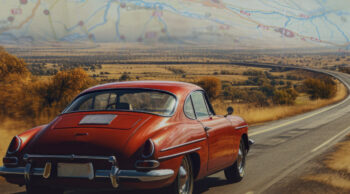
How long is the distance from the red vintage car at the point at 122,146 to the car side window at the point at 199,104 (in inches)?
2.8

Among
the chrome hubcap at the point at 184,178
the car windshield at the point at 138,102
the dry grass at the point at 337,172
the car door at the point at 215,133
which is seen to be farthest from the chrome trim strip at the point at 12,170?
the dry grass at the point at 337,172

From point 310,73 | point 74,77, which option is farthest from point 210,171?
point 310,73

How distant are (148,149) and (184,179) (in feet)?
2.75

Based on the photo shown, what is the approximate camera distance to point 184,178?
632cm

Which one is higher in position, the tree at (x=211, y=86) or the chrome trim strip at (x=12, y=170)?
the chrome trim strip at (x=12, y=170)

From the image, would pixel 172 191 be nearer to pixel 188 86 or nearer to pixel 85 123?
pixel 85 123

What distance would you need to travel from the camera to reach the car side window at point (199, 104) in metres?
7.43

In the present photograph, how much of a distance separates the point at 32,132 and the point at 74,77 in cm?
1355

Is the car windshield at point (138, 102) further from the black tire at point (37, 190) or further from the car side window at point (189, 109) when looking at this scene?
the black tire at point (37, 190)

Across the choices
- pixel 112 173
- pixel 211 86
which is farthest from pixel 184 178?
pixel 211 86

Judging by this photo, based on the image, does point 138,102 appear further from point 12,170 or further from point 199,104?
point 12,170

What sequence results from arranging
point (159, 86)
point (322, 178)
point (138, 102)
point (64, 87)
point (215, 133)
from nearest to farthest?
point (159, 86) < point (138, 102) < point (215, 133) < point (322, 178) < point (64, 87)

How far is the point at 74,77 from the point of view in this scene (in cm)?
1995

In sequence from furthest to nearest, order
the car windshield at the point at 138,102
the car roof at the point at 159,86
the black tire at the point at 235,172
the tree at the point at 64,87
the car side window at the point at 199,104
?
the tree at the point at 64,87
the black tire at the point at 235,172
the car side window at the point at 199,104
the car roof at the point at 159,86
the car windshield at the point at 138,102
